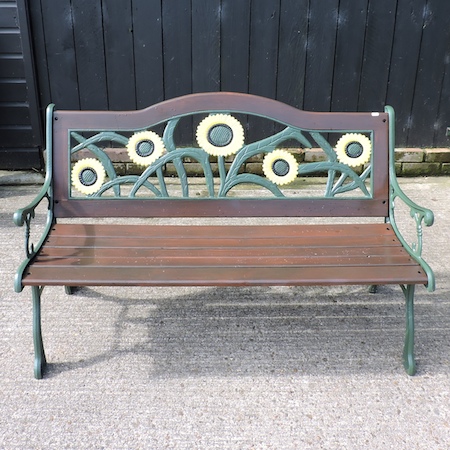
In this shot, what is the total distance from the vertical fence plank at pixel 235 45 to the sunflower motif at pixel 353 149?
211cm

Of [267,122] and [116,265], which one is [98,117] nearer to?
[116,265]

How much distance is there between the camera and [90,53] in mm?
4398

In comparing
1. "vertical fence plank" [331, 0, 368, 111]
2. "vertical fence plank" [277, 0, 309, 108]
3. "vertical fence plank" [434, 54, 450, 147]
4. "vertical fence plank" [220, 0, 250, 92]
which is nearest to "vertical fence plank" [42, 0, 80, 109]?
"vertical fence plank" [220, 0, 250, 92]

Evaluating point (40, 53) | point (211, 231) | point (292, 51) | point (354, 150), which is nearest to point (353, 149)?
point (354, 150)

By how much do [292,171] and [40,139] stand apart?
275 centimetres

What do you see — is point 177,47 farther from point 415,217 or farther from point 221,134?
point 415,217

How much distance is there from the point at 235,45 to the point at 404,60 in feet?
4.52

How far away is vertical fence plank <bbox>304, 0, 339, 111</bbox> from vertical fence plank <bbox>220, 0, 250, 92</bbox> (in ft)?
1.65

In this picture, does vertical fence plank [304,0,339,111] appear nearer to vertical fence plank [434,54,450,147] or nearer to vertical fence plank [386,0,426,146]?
vertical fence plank [386,0,426,146]

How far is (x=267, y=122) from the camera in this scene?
15.2 feet

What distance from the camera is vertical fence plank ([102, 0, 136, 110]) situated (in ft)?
14.1

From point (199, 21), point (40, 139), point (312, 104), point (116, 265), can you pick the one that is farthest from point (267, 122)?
point (116, 265)

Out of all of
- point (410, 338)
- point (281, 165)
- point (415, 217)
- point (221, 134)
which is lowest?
point (410, 338)

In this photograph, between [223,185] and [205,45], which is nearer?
[223,185]
